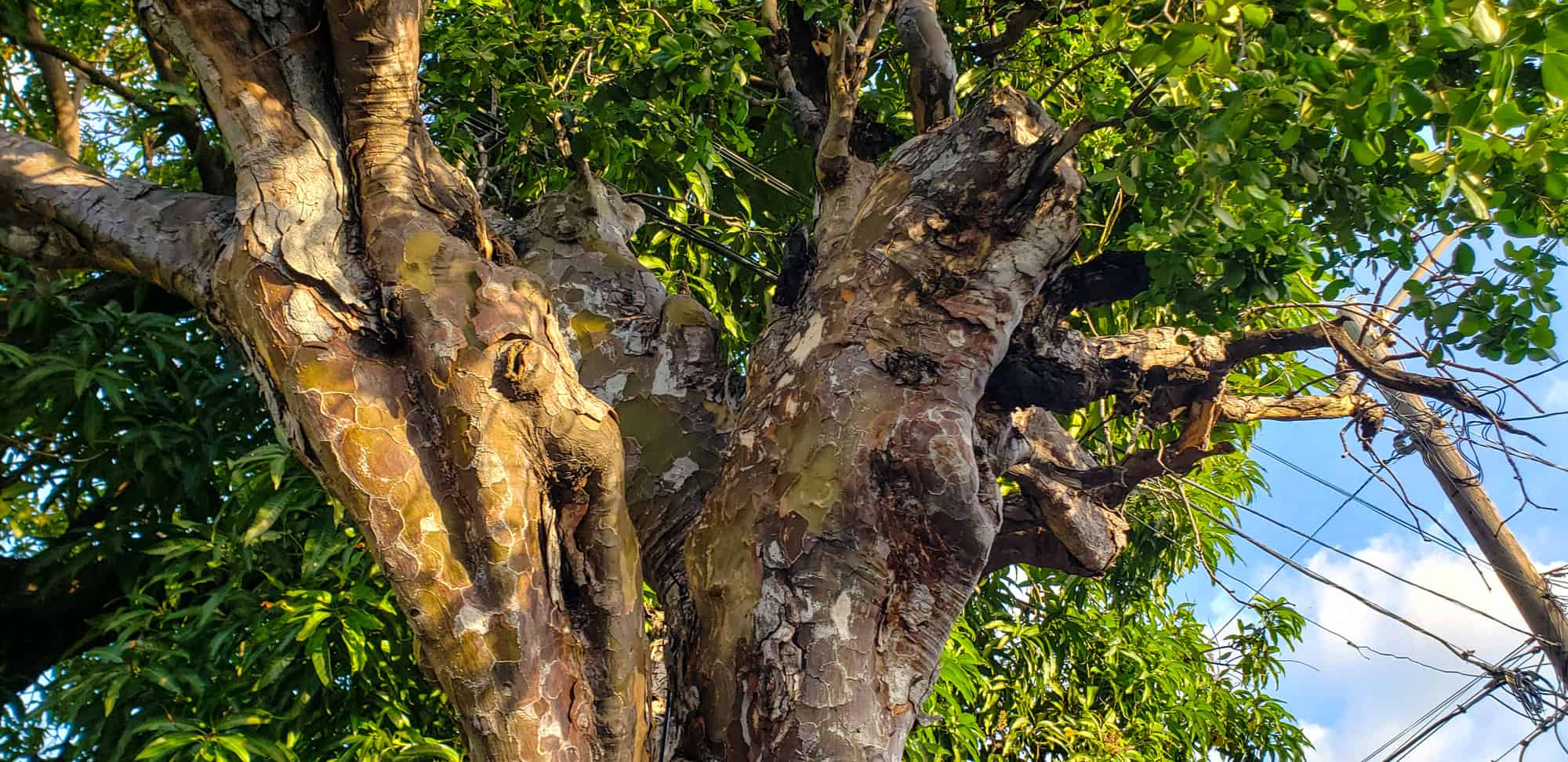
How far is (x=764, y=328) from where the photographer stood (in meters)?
2.46

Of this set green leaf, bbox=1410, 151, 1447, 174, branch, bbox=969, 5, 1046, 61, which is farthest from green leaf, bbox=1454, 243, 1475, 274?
branch, bbox=969, 5, 1046, 61

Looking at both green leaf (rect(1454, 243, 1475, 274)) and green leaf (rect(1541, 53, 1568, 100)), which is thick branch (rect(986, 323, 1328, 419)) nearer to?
green leaf (rect(1454, 243, 1475, 274))

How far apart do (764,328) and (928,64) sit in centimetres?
89

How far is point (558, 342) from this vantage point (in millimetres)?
1939

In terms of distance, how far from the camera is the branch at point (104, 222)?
2078mm

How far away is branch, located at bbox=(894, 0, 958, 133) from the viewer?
277 cm

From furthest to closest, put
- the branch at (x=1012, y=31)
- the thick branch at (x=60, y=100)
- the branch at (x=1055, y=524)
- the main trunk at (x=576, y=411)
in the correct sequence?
the thick branch at (x=60, y=100) < the branch at (x=1012, y=31) < the branch at (x=1055, y=524) < the main trunk at (x=576, y=411)

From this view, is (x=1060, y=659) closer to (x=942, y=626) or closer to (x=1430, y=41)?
(x=942, y=626)

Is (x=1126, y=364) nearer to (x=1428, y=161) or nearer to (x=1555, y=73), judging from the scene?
(x=1428, y=161)

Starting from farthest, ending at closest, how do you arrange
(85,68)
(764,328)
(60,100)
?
(60,100)
(85,68)
(764,328)

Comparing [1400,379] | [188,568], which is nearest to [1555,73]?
[1400,379]

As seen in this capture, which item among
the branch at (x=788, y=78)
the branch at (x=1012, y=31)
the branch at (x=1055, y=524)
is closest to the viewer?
the branch at (x=1055, y=524)

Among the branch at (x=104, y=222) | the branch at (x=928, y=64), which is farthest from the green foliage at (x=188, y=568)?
the branch at (x=928, y=64)

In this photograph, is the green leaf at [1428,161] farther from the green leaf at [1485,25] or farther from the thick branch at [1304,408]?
the thick branch at [1304,408]
